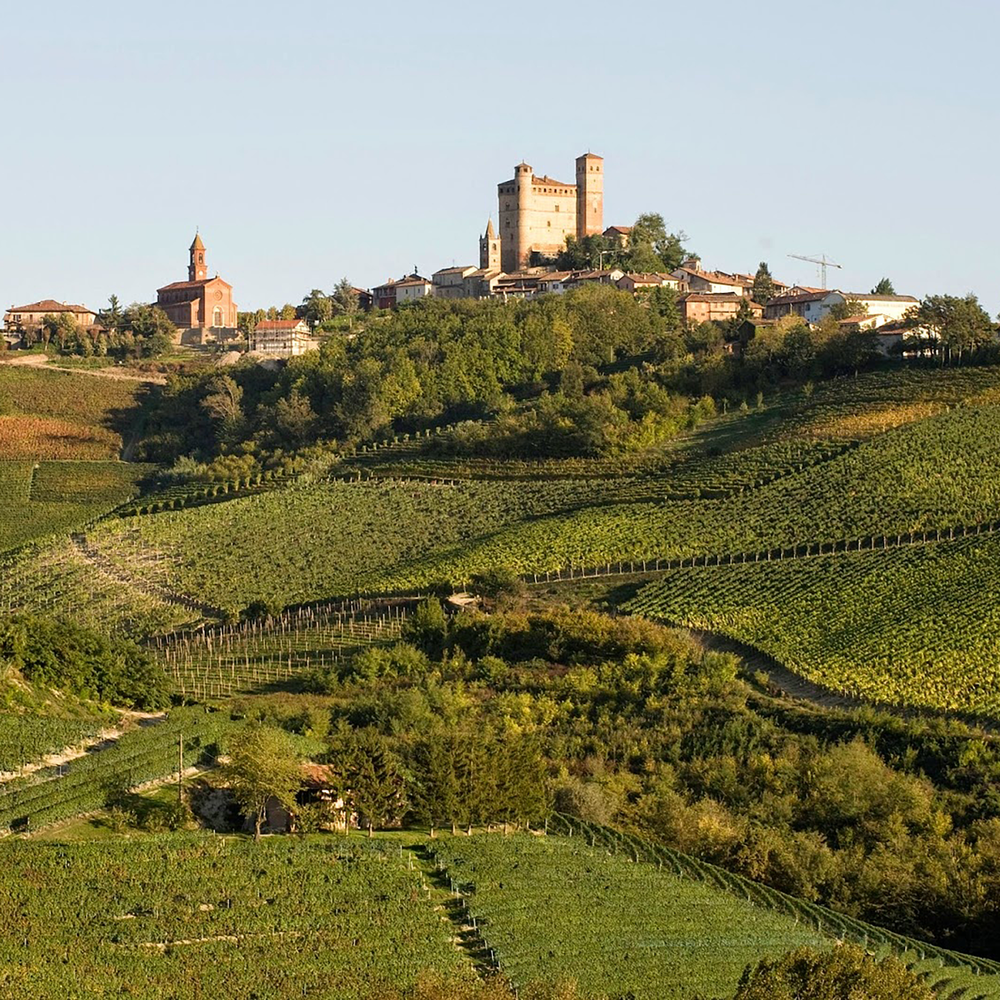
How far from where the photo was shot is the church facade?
393 feet

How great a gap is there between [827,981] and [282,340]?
8676 cm

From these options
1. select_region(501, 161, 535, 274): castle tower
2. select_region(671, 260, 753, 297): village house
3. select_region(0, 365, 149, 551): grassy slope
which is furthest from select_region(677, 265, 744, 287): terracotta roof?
select_region(0, 365, 149, 551): grassy slope

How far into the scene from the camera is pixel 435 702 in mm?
45844

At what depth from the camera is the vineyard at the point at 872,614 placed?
46.7 m

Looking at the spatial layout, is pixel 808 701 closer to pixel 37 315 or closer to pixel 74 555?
pixel 74 555

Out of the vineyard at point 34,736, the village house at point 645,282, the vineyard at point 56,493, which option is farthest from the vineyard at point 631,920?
the village house at point 645,282

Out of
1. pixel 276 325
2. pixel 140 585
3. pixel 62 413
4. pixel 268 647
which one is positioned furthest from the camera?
pixel 276 325

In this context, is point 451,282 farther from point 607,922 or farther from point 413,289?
point 607,922

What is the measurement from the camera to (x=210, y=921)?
88.1 feet

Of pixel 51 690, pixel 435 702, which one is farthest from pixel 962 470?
pixel 51 690

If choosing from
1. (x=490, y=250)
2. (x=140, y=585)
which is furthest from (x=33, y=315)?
(x=140, y=585)

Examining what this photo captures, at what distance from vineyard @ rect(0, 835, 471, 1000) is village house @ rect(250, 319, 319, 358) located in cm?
7811

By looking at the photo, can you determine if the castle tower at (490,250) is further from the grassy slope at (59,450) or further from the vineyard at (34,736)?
the vineyard at (34,736)

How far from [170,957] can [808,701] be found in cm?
2461
